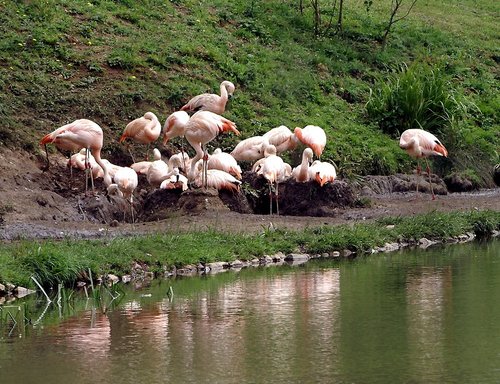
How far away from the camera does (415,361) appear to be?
8.89 metres

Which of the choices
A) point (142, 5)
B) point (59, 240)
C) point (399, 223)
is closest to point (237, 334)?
point (59, 240)

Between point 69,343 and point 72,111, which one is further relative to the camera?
point 72,111

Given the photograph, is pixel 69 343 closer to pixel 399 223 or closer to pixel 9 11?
pixel 399 223

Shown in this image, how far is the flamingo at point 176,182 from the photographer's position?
730 inches

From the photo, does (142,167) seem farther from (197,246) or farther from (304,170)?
(197,246)

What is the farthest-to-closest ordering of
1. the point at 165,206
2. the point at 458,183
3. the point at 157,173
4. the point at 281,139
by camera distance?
the point at 458,183, the point at 281,139, the point at 157,173, the point at 165,206

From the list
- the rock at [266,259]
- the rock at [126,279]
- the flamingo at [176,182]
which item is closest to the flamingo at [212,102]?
the flamingo at [176,182]

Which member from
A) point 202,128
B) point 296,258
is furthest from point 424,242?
point 202,128

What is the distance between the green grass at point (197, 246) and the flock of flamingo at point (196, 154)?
221cm

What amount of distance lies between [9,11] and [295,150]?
6646mm

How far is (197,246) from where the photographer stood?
14.7 metres

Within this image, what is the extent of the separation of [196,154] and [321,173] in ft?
6.59

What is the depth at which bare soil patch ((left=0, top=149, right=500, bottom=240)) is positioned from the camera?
54.6 ft

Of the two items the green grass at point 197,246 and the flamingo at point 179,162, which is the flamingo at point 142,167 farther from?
the green grass at point 197,246
